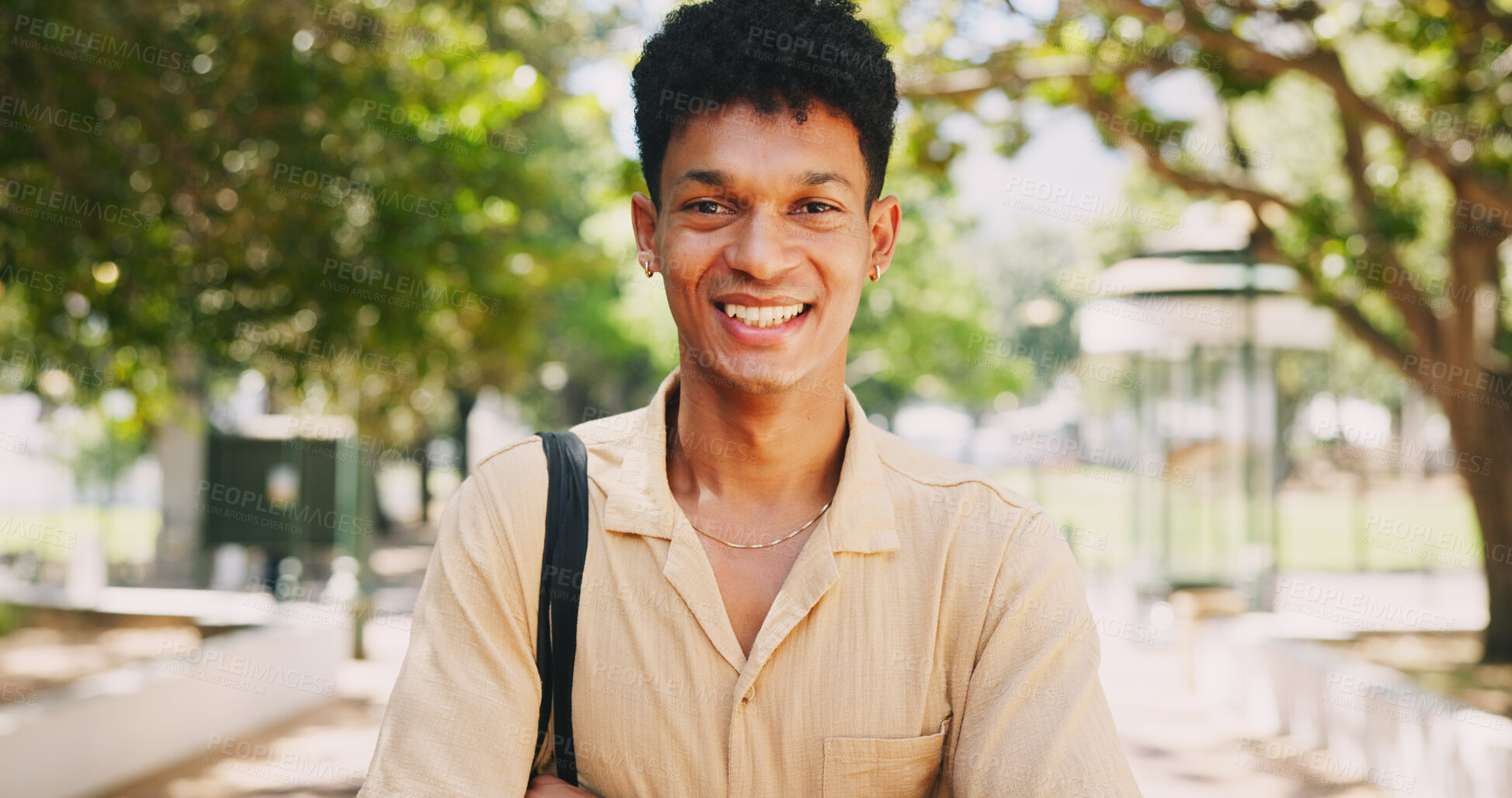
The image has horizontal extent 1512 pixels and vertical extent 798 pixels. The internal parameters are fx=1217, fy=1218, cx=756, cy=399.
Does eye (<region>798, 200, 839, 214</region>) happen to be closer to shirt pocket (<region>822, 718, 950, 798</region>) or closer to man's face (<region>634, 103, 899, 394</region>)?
man's face (<region>634, 103, 899, 394</region>)

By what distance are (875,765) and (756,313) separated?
783 mm

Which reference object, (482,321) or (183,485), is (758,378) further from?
(183,485)

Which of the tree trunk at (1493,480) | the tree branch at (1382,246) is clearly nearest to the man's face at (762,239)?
the tree branch at (1382,246)

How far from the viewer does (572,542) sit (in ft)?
7.00

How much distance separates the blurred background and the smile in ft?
1.43

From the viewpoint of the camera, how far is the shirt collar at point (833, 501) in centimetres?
213

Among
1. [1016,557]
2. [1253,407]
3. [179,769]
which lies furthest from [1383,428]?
[1016,557]

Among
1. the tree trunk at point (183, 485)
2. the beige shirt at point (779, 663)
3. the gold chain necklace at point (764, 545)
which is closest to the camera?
the beige shirt at point (779, 663)

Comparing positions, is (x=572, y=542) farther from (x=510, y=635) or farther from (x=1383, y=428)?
(x=1383, y=428)

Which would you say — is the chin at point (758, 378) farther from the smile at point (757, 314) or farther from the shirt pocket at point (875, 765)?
the shirt pocket at point (875, 765)

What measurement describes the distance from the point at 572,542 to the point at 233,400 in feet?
72.6

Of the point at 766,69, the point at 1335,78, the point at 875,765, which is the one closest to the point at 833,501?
the point at 875,765

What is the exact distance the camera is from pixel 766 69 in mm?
2105

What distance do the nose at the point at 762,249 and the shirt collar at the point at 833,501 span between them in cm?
26
